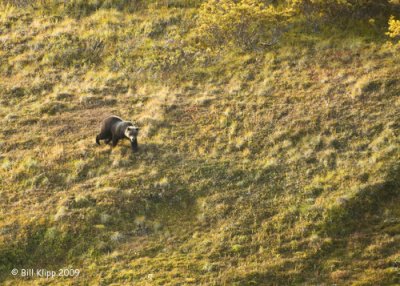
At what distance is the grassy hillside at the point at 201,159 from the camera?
1819 centimetres

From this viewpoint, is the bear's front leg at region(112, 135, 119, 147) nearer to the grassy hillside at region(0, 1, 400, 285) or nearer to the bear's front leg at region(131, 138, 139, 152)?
the grassy hillside at region(0, 1, 400, 285)

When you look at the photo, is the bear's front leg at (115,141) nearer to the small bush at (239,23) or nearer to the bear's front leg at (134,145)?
the bear's front leg at (134,145)

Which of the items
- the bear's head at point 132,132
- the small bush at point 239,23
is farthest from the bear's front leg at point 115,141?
the small bush at point 239,23

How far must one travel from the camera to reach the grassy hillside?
1819 cm

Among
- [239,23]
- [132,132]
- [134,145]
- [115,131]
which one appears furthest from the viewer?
[239,23]

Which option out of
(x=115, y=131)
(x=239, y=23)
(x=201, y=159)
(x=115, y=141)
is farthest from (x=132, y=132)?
(x=239, y=23)

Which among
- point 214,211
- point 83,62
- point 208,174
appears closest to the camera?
point 214,211

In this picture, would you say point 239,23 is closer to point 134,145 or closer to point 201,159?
point 201,159

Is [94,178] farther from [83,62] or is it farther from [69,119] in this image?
[83,62]

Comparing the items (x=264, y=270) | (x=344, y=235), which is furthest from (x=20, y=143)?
(x=344, y=235)

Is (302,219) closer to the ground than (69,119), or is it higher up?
closer to the ground

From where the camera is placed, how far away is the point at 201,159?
74.5 feet

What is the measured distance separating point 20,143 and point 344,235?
580 inches

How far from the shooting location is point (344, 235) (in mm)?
18750
